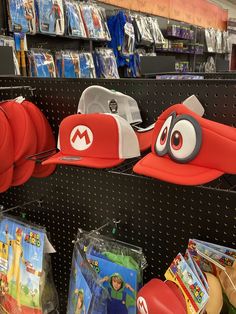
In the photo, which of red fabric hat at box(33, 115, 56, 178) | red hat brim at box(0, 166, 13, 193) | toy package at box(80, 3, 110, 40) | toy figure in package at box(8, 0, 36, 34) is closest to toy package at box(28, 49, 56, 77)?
toy figure in package at box(8, 0, 36, 34)

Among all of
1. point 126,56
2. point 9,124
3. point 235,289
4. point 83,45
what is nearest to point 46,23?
point 83,45

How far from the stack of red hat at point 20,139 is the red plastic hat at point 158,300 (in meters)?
0.50

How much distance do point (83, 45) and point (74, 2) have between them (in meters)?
0.40

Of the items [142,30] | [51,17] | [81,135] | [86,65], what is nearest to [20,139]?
[81,135]

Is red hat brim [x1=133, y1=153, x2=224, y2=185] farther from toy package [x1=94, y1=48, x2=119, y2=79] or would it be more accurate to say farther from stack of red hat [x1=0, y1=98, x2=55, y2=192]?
toy package [x1=94, y1=48, x2=119, y2=79]

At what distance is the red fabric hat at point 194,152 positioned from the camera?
2.30 feet

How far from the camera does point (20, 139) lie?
105cm

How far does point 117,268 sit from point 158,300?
217 millimetres

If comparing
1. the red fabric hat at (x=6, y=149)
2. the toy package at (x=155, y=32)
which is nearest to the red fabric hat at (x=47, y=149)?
the red fabric hat at (x=6, y=149)

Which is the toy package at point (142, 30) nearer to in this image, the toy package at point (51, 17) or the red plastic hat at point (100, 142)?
the toy package at point (51, 17)

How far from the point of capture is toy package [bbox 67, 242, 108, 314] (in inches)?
38.5

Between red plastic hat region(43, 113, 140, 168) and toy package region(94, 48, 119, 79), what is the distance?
225 cm

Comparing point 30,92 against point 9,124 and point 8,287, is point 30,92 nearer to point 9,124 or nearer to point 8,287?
point 9,124

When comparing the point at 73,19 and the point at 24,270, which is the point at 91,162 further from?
the point at 73,19
